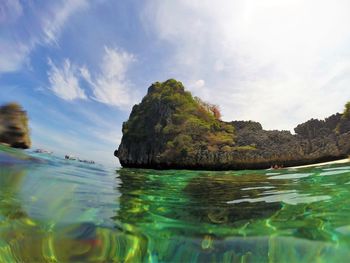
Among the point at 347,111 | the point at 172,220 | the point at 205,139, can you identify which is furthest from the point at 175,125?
the point at 172,220

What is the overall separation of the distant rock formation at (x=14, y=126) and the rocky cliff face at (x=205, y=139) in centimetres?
961

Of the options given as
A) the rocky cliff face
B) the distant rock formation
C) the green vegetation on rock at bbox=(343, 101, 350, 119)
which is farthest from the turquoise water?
the rocky cliff face

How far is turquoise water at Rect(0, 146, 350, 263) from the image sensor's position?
5.37 metres

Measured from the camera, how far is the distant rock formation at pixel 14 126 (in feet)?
30.2

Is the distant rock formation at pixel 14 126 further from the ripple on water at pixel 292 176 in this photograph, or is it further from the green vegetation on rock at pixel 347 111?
the green vegetation on rock at pixel 347 111

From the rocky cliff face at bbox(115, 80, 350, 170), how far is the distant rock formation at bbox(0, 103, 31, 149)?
9.61 m

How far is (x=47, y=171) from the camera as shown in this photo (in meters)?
9.52

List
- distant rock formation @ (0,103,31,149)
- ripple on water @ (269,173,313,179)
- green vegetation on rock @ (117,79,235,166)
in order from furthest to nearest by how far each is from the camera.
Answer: green vegetation on rock @ (117,79,235,166) → ripple on water @ (269,173,313,179) → distant rock formation @ (0,103,31,149)

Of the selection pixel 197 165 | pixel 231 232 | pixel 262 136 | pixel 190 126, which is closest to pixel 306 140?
pixel 262 136

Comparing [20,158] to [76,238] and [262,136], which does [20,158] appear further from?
[262,136]

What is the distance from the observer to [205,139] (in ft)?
70.2

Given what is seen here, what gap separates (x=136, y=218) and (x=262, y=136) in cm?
1505

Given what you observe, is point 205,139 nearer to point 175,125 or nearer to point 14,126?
point 175,125

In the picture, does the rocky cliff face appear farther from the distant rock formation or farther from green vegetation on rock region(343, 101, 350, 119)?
the distant rock formation
